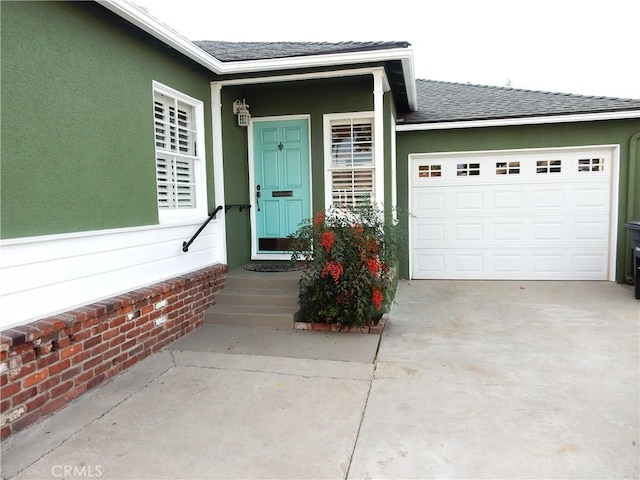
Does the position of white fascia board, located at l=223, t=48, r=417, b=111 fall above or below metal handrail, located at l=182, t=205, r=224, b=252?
above

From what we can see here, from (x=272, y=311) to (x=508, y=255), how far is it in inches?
194

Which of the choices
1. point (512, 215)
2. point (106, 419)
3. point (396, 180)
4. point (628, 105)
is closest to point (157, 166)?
point (106, 419)

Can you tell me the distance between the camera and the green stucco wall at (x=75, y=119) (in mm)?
2977

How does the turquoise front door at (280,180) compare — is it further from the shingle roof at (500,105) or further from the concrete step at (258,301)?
the shingle roof at (500,105)

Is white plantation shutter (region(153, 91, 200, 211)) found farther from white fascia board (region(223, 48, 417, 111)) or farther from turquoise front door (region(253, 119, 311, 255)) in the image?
turquoise front door (region(253, 119, 311, 255))

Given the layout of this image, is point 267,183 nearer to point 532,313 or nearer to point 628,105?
point 532,313

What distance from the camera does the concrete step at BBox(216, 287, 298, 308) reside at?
5.29 meters

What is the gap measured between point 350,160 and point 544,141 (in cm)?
367

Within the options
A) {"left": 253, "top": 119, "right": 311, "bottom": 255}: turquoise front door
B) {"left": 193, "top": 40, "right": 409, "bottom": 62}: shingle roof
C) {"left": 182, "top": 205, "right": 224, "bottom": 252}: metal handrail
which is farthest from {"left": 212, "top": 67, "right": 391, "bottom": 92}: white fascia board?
{"left": 182, "top": 205, "right": 224, "bottom": 252}: metal handrail

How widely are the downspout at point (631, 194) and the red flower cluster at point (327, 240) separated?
5808mm

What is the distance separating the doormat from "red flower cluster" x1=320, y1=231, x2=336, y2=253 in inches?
48.8

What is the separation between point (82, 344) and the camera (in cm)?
339

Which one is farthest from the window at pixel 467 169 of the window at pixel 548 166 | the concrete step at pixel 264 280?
the concrete step at pixel 264 280

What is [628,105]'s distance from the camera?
23.7ft
